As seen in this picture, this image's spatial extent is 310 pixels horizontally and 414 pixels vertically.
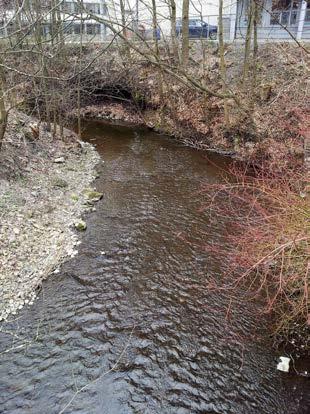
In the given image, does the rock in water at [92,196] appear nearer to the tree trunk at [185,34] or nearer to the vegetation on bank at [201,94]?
the vegetation on bank at [201,94]

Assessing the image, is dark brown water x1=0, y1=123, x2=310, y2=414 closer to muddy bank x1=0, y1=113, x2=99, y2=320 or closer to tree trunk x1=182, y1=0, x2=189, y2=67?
muddy bank x1=0, y1=113, x2=99, y2=320

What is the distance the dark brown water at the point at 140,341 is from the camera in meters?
4.55

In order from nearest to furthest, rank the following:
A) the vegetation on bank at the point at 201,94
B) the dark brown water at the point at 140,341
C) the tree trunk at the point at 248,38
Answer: the dark brown water at the point at 140,341, the vegetation on bank at the point at 201,94, the tree trunk at the point at 248,38

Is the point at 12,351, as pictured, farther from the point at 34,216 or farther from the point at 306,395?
the point at 306,395

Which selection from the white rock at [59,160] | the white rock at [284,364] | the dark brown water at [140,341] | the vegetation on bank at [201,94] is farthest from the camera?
the white rock at [59,160]

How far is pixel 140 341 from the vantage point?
541 centimetres

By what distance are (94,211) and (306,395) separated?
6.64m

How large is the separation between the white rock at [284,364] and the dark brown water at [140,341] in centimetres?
9

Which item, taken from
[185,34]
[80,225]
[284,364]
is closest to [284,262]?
[284,364]

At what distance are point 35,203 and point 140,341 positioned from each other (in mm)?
5091

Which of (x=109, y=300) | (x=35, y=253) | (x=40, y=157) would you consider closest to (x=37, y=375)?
(x=109, y=300)

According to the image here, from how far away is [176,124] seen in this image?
54.2ft

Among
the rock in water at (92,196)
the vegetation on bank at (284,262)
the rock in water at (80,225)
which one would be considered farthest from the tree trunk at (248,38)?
the rock in water at (80,225)

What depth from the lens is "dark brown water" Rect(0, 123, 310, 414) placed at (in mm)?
4555
